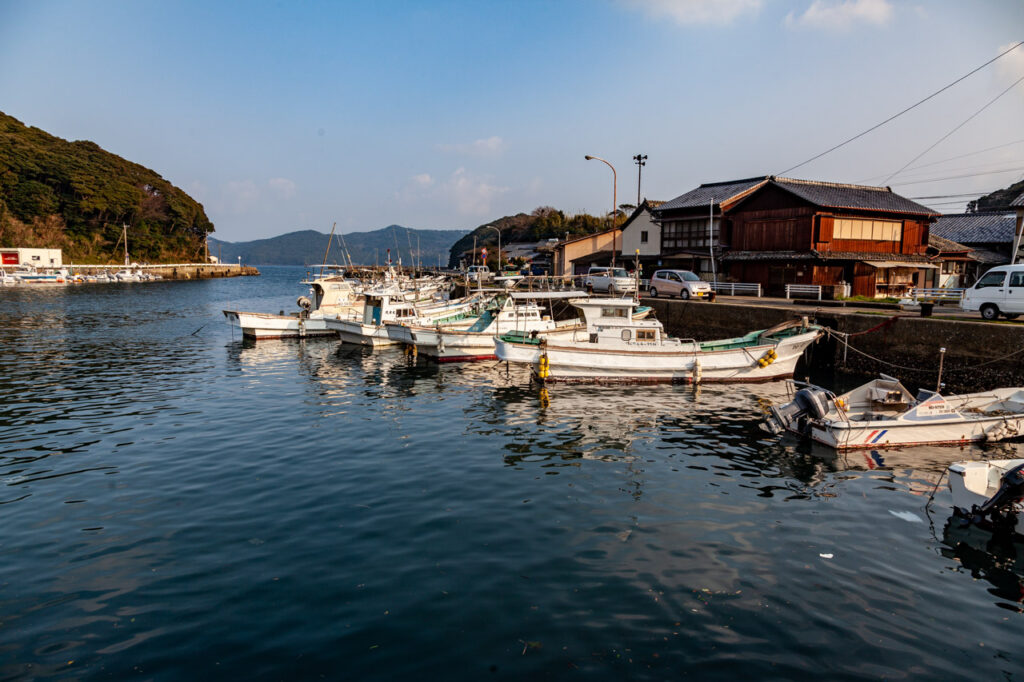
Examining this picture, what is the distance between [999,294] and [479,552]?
86.6ft

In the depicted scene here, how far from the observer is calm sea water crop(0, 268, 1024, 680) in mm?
7500

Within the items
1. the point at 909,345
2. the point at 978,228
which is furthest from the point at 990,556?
the point at 978,228

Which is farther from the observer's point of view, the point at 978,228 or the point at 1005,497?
the point at 978,228

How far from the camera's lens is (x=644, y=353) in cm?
2498

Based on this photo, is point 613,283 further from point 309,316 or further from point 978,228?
point 978,228

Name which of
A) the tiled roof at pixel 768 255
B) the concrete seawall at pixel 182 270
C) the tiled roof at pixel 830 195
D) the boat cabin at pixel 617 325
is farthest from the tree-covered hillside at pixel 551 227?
the concrete seawall at pixel 182 270

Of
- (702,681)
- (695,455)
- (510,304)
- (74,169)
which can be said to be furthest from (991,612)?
(74,169)

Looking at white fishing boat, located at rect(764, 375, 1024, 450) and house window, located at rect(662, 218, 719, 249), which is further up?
house window, located at rect(662, 218, 719, 249)

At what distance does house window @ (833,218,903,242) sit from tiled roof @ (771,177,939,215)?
1024 mm

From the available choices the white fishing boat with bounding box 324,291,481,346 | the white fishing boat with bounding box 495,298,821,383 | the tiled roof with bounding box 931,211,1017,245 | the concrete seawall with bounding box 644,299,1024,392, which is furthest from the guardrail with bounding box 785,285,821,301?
the tiled roof with bounding box 931,211,1017,245

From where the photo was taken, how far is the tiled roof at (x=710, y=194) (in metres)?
48.4

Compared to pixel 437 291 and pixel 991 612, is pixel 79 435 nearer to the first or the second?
pixel 991 612

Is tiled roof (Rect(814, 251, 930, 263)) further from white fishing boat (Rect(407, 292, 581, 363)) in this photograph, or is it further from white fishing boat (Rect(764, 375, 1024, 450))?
white fishing boat (Rect(764, 375, 1024, 450))

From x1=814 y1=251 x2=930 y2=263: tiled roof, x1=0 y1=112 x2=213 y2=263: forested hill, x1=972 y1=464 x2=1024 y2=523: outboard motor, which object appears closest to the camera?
x1=972 y1=464 x2=1024 y2=523: outboard motor
